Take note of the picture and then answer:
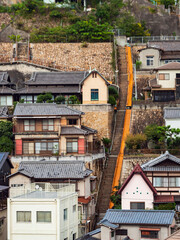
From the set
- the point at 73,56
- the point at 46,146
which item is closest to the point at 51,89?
the point at 46,146

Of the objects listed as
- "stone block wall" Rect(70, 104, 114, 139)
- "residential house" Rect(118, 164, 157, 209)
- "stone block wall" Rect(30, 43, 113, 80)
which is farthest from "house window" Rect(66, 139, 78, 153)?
"stone block wall" Rect(30, 43, 113, 80)

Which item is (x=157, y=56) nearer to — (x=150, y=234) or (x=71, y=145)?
(x=71, y=145)

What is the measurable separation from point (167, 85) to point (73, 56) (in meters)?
14.9

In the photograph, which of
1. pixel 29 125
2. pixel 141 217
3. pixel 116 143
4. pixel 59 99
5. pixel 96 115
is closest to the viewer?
pixel 141 217

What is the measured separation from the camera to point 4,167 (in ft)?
205

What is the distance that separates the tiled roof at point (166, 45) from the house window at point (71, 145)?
73.8 feet

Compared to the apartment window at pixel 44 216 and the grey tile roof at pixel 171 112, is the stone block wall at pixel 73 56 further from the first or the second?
Answer: the apartment window at pixel 44 216

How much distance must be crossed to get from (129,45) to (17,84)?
51.1ft

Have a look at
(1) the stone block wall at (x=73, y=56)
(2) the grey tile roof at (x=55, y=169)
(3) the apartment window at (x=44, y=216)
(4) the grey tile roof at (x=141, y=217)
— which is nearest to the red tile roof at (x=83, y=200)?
(2) the grey tile roof at (x=55, y=169)

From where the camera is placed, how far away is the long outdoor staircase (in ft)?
214

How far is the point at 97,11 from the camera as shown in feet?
319

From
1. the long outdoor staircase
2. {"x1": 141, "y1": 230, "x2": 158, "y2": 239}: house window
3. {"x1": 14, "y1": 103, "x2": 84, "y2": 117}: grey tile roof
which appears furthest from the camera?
{"x1": 14, "y1": 103, "x2": 84, "y2": 117}: grey tile roof

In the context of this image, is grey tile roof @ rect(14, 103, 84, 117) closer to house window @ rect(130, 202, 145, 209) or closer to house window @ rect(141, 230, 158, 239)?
house window @ rect(130, 202, 145, 209)

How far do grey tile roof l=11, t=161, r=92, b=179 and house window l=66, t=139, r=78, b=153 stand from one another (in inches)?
235
